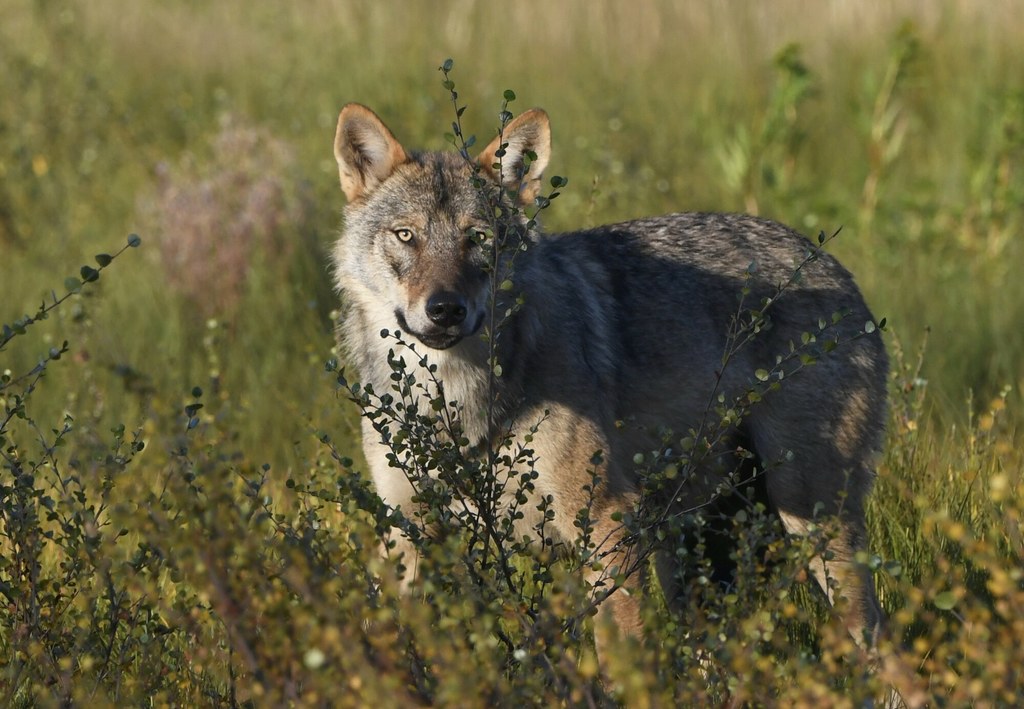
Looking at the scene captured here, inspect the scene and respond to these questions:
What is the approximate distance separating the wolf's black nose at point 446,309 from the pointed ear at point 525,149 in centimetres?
59

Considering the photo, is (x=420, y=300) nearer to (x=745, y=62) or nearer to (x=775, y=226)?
(x=775, y=226)

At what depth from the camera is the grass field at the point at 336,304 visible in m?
2.74

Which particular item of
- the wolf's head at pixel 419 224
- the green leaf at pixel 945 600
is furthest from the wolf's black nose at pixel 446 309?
the green leaf at pixel 945 600

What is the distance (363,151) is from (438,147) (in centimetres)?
531

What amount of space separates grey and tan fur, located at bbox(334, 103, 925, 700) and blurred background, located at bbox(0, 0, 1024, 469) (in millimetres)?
517

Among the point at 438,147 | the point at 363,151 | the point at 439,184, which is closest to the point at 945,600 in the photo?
the point at 439,184

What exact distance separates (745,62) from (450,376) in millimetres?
7379

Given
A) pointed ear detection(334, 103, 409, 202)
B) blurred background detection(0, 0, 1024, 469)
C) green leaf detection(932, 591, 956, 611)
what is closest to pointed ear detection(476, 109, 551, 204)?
pointed ear detection(334, 103, 409, 202)

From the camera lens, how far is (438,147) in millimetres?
10031

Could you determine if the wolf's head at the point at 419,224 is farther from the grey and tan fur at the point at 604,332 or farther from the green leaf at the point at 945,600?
the green leaf at the point at 945,600

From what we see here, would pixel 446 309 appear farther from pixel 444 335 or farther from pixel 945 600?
pixel 945 600

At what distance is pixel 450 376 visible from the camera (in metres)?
4.49

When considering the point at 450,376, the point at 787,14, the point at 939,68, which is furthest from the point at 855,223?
the point at 450,376

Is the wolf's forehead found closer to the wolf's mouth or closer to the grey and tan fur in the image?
the grey and tan fur
